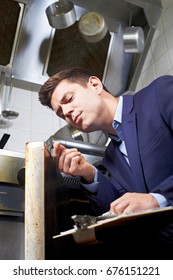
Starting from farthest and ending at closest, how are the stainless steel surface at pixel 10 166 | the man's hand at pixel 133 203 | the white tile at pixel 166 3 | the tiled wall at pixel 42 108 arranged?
the white tile at pixel 166 3
the tiled wall at pixel 42 108
the stainless steel surface at pixel 10 166
the man's hand at pixel 133 203

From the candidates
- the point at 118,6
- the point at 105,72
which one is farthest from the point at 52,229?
the point at 118,6

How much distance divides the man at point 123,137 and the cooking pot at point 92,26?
0.67 m

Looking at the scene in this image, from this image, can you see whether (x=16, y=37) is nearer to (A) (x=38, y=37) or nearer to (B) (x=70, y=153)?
(A) (x=38, y=37)

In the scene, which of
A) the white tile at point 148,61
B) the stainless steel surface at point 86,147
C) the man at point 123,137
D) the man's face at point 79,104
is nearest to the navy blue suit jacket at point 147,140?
the man at point 123,137

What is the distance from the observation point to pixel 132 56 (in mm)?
1919

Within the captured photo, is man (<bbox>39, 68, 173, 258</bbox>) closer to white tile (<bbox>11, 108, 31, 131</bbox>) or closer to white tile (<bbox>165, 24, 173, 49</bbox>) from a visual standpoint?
white tile (<bbox>11, 108, 31, 131</bbox>)

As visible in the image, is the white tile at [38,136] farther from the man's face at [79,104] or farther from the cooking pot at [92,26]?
the man's face at [79,104]

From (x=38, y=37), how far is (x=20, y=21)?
0.40 feet

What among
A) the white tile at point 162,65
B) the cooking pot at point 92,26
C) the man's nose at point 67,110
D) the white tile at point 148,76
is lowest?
the man's nose at point 67,110

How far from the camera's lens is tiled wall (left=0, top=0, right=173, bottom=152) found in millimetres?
1677

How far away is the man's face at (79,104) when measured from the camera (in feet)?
3.04

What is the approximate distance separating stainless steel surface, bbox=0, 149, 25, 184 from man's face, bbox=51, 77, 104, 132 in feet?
0.70

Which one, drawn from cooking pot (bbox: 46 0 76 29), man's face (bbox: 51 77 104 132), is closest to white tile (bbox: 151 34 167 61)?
cooking pot (bbox: 46 0 76 29)

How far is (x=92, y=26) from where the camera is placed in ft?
5.36
